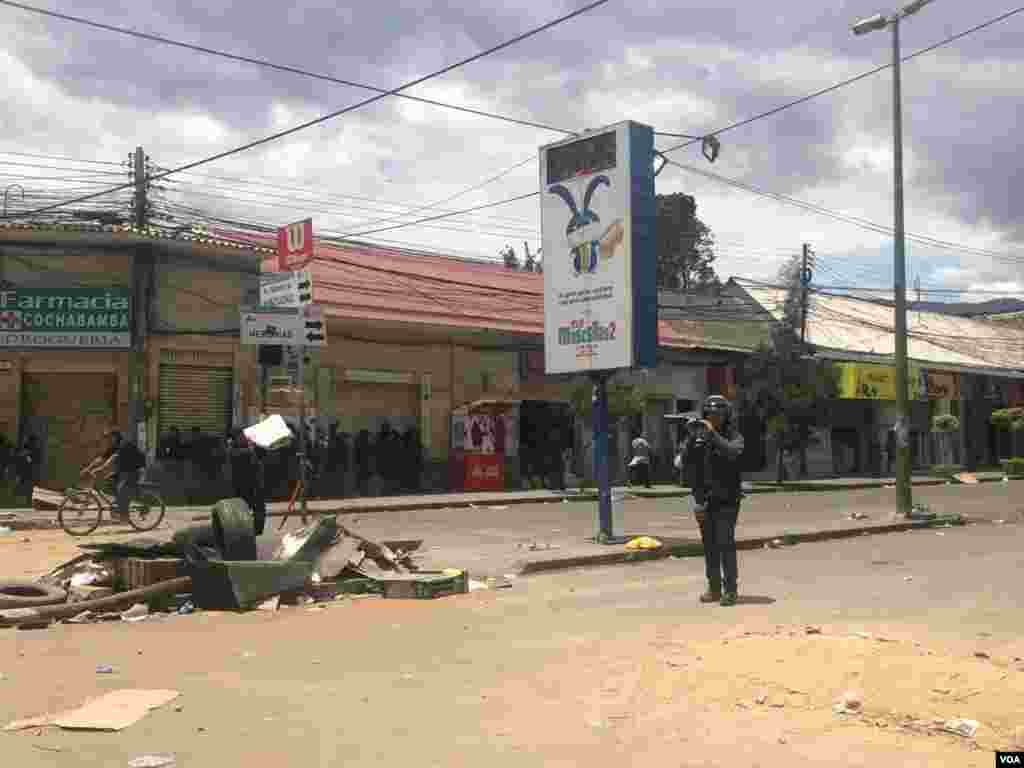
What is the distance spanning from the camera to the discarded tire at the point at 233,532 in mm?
10359

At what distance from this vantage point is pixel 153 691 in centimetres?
639

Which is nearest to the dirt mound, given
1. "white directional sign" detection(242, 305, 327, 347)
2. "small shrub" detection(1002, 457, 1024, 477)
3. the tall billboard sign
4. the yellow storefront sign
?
the tall billboard sign

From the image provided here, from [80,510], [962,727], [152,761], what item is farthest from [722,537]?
[80,510]

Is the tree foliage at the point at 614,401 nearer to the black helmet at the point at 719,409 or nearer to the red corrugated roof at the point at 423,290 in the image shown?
the red corrugated roof at the point at 423,290

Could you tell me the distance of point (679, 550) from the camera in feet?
46.5

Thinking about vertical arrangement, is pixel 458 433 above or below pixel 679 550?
above

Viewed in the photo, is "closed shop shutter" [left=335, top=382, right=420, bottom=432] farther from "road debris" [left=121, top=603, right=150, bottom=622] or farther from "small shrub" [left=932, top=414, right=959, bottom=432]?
"small shrub" [left=932, top=414, right=959, bottom=432]

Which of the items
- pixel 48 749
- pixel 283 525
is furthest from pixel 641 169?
pixel 48 749

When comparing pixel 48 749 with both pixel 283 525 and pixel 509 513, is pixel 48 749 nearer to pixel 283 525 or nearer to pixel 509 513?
pixel 283 525

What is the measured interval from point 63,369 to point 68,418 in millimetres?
1142

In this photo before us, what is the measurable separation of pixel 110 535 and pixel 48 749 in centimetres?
1209

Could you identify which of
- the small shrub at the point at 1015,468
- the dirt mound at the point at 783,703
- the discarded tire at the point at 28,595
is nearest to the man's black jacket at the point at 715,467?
the dirt mound at the point at 783,703

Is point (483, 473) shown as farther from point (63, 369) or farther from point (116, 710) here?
point (116, 710)

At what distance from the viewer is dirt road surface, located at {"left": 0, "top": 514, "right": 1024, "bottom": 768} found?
518cm
